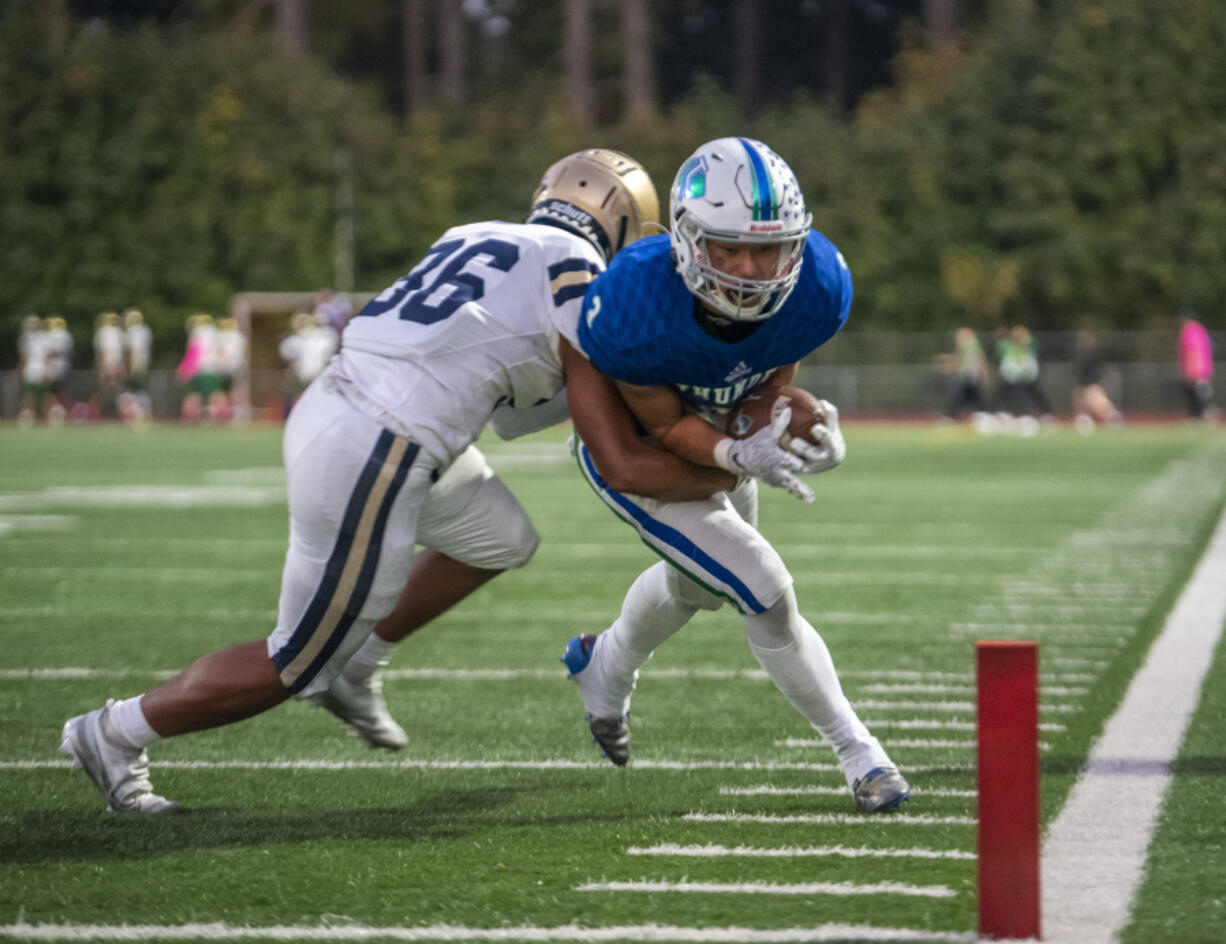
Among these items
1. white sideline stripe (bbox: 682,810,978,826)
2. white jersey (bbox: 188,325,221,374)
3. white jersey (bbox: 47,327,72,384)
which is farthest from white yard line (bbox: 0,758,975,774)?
white jersey (bbox: 47,327,72,384)

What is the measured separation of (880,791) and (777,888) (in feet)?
2.20

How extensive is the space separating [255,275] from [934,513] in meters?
23.5

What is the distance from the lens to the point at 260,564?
9188mm

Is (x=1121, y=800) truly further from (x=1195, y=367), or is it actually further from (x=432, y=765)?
(x=1195, y=367)

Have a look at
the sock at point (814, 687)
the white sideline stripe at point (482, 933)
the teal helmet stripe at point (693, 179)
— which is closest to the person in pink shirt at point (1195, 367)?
the sock at point (814, 687)

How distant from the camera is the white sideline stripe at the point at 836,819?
3803 millimetres

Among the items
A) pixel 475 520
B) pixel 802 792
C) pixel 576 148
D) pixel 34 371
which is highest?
pixel 475 520

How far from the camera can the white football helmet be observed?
3.66 metres

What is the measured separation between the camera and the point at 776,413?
3738mm

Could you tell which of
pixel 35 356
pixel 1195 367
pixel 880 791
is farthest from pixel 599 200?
pixel 35 356

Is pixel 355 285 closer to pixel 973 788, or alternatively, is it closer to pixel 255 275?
pixel 255 275

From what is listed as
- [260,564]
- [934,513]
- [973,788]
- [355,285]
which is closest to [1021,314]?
[355,285]

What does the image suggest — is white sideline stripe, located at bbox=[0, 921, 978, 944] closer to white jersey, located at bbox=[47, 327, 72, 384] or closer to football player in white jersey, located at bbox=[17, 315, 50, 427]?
football player in white jersey, located at bbox=[17, 315, 50, 427]

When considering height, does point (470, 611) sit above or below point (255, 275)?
above
